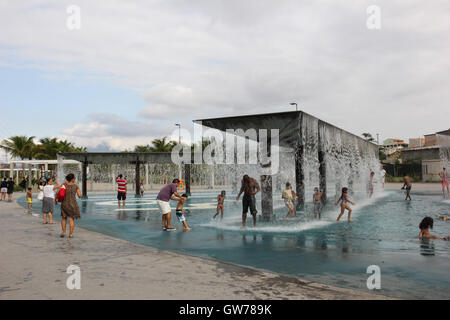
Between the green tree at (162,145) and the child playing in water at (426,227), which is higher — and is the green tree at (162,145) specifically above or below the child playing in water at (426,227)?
above

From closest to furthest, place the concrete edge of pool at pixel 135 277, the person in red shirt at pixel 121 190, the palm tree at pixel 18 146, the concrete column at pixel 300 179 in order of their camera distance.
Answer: the concrete edge of pool at pixel 135 277, the concrete column at pixel 300 179, the person in red shirt at pixel 121 190, the palm tree at pixel 18 146

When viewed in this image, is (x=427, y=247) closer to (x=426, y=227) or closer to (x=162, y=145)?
(x=426, y=227)

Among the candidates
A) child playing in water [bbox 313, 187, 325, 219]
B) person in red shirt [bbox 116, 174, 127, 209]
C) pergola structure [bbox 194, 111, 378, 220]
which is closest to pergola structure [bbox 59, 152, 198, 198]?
person in red shirt [bbox 116, 174, 127, 209]

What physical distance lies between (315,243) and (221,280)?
12.3 ft

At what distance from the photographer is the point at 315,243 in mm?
8445

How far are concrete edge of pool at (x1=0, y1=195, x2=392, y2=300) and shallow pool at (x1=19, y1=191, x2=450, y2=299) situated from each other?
22.4 inches

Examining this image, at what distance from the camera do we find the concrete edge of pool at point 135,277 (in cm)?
467

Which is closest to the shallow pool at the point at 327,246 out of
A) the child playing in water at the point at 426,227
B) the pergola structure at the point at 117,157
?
the child playing in water at the point at 426,227

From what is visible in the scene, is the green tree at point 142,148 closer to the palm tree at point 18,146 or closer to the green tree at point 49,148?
the green tree at point 49,148

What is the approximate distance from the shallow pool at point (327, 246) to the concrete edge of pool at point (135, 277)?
570mm

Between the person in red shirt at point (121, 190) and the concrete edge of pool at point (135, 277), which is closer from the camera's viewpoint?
the concrete edge of pool at point (135, 277)

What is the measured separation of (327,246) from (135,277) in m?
4.37

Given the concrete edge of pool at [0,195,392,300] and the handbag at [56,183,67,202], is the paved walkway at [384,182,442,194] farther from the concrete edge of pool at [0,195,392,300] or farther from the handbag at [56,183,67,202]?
the handbag at [56,183,67,202]
